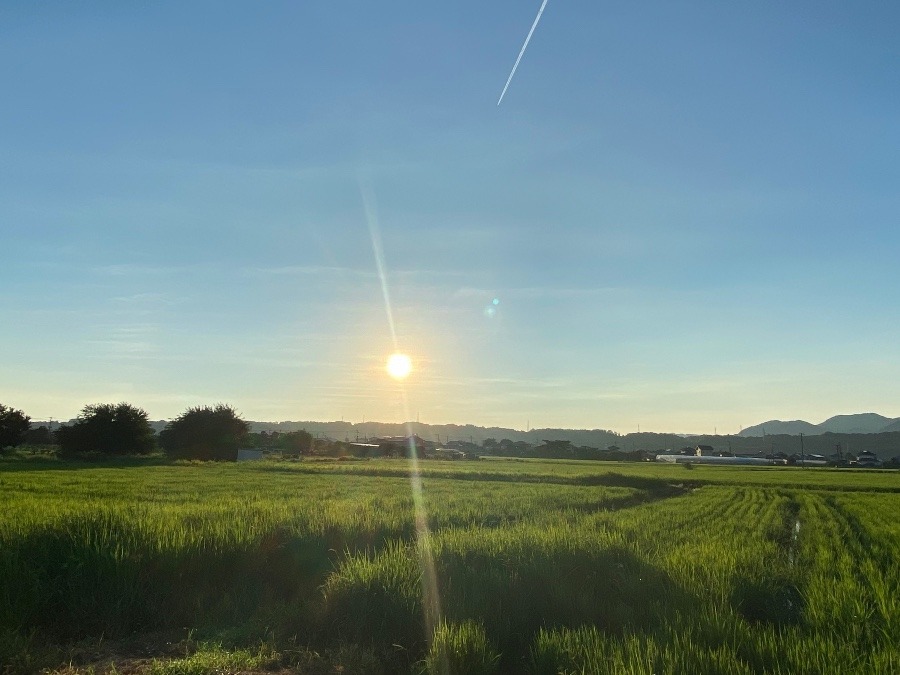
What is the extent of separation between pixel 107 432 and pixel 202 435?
A: 1198 cm

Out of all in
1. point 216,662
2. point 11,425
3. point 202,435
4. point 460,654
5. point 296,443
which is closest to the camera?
point 460,654

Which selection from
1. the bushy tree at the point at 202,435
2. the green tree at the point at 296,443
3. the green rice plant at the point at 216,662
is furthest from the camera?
the green tree at the point at 296,443

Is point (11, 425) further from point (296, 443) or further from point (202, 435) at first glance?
point (296, 443)

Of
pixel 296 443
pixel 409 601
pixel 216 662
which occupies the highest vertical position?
pixel 409 601

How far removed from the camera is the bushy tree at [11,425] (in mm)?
56906

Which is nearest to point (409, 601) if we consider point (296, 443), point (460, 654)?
point (460, 654)

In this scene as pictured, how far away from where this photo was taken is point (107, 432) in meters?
59.9

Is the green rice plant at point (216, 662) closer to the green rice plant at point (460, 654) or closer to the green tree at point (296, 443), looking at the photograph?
the green rice plant at point (460, 654)

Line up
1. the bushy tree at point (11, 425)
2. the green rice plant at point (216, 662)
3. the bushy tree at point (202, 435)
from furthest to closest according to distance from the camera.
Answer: the bushy tree at point (202, 435)
the bushy tree at point (11, 425)
the green rice plant at point (216, 662)

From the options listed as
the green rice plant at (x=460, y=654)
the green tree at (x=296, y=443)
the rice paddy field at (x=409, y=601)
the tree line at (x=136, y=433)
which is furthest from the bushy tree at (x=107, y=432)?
the green rice plant at (x=460, y=654)

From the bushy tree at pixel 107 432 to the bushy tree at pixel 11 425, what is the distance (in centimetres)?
308

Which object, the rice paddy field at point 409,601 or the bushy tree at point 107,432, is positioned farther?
the bushy tree at point 107,432

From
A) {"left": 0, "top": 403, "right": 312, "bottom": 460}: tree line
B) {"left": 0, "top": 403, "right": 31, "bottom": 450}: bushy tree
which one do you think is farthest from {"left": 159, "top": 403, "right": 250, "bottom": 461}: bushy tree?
{"left": 0, "top": 403, "right": 31, "bottom": 450}: bushy tree

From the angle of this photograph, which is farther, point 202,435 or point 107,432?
point 202,435
